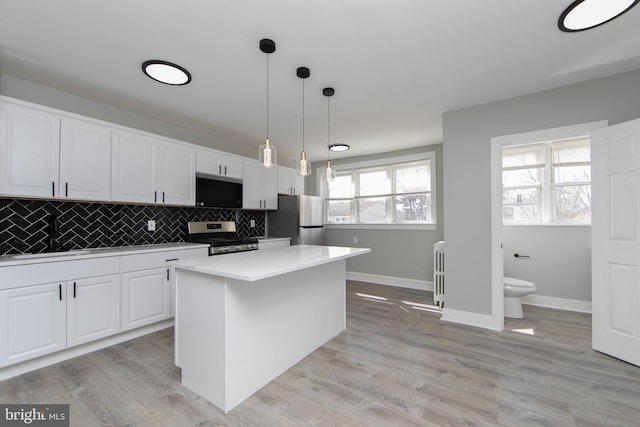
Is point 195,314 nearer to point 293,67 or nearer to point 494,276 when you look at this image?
point 293,67

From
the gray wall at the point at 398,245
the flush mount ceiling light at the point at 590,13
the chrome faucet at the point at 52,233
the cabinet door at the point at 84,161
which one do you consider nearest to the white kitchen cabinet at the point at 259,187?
the gray wall at the point at 398,245

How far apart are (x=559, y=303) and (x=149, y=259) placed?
16.6ft

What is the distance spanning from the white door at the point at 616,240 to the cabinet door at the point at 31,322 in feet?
15.5

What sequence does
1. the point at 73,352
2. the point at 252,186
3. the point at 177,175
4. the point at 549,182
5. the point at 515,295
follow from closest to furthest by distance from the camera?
the point at 73,352, the point at 515,295, the point at 177,175, the point at 549,182, the point at 252,186

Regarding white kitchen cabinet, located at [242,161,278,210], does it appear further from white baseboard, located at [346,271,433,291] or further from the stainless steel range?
white baseboard, located at [346,271,433,291]

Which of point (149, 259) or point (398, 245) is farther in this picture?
point (398, 245)

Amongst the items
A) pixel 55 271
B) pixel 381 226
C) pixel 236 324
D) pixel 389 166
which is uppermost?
pixel 389 166

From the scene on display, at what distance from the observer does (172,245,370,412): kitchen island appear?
1693 millimetres

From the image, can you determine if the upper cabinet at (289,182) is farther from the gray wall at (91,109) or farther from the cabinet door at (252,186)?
the gray wall at (91,109)

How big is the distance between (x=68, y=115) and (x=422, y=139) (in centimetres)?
446

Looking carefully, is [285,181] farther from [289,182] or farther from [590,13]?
[590,13]

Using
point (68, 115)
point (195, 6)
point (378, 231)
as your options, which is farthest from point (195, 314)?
point (378, 231)

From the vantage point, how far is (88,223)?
2.89 m

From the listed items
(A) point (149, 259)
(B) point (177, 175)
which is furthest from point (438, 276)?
(B) point (177, 175)
